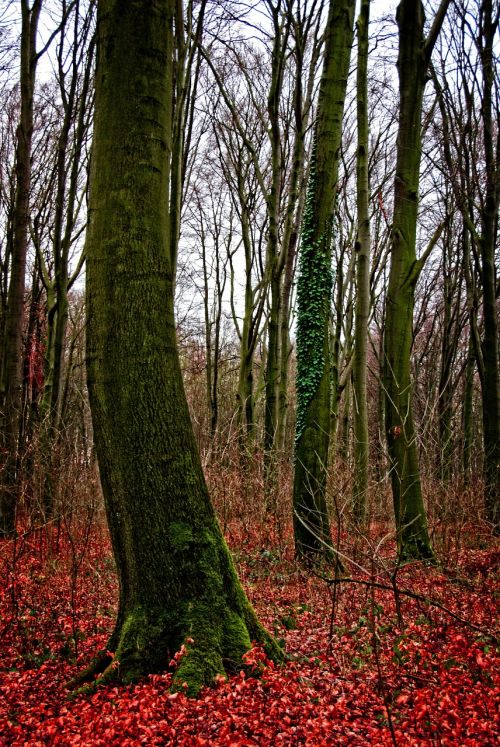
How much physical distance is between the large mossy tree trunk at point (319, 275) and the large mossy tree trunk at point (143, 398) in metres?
3.43

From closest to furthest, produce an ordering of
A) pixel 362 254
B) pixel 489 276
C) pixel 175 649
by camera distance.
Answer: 1. pixel 175 649
2. pixel 362 254
3. pixel 489 276

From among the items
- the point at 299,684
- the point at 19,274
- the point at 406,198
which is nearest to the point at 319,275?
the point at 406,198

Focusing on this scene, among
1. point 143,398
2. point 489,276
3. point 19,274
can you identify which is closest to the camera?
point 143,398

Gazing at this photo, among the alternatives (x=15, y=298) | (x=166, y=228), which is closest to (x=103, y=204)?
(x=166, y=228)

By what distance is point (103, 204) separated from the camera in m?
3.29

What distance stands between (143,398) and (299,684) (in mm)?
1895

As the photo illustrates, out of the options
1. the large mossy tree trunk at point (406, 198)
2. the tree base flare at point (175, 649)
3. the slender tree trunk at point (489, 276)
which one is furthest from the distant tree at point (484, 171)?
the tree base flare at point (175, 649)

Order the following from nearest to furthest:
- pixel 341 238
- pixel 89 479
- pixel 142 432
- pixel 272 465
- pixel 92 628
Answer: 1. pixel 142 432
2. pixel 92 628
3. pixel 89 479
4. pixel 272 465
5. pixel 341 238

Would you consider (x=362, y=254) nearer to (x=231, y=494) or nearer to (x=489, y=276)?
(x=489, y=276)

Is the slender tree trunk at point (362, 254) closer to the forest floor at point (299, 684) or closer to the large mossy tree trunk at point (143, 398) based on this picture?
the forest floor at point (299, 684)

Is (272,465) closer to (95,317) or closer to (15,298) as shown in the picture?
(15,298)

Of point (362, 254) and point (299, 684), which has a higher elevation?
point (362, 254)

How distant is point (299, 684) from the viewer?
314 cm

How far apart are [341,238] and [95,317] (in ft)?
49.2
